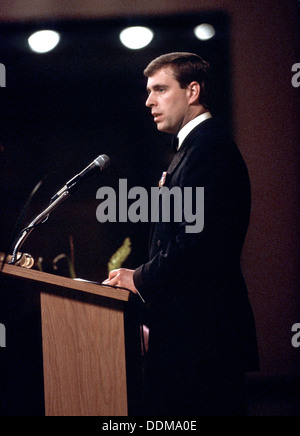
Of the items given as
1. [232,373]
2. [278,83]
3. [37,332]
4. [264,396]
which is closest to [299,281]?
[264,396]

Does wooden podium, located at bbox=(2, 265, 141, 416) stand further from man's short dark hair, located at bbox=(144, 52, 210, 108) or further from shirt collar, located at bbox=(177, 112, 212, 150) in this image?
man's short dark hair, located at bbox=(144, 52, 210, 108)

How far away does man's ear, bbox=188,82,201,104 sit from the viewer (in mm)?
1809

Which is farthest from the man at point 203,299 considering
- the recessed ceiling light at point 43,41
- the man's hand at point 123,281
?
the recessed ceiling light at point 43,41

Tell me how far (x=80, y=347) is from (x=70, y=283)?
0.71 feet

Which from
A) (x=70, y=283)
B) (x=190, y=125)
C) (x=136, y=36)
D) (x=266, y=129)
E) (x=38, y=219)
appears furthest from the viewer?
(x=136, y=36)

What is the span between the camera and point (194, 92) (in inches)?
71.4

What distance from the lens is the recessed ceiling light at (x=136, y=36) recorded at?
10.4ft

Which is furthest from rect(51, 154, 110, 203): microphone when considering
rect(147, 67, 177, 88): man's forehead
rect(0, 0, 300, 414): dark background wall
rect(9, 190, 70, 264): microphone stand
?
rect(0, 0, 300, 414): dark background wall

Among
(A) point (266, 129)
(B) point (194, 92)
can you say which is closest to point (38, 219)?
(B) point (194, 92)

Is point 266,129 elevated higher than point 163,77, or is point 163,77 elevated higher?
point 266,129

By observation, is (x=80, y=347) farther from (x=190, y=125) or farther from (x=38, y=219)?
(x=190, y=125)

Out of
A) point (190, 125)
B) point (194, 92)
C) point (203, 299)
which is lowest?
point (203, 299)

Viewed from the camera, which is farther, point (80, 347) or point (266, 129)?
point (266, 129)

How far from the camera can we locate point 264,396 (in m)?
2.95
